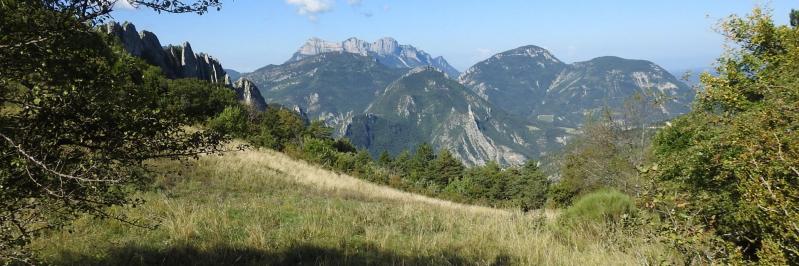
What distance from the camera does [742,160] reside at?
4.42m

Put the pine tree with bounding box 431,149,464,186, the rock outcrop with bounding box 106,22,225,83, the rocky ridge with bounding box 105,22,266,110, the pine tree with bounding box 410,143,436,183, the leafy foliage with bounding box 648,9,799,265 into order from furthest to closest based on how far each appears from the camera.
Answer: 1. the pine tree with bounding box 431,149,464,186
2. the pine tree with bounding box 410,143,436,183
3. the rock outcrop with bounding box 106,22,225,83
4. the rocky ridge with bounding box 105,22,266,110
5. the leafy foliage with bounding box 648,9,799,265

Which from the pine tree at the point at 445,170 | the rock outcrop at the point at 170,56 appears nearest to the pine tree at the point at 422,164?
the pine tree at the point at 445,170

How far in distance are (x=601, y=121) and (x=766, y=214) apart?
3437 centimetres

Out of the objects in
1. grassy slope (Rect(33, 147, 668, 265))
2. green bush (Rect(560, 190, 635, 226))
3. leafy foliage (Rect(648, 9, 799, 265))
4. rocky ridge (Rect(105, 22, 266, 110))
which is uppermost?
rocky ridge (Rect(105, 22, 266, 110))

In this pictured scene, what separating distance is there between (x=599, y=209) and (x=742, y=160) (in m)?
5.74

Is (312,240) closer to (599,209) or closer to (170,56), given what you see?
(599,209)

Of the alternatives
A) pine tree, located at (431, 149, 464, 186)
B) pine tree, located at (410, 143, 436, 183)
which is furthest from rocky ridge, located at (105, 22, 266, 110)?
pine tree, located at (431, 149, 464, 186)

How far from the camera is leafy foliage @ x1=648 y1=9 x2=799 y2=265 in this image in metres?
3.61

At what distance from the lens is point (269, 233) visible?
7.12 m

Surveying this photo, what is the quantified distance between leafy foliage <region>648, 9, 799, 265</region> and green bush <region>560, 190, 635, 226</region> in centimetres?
110

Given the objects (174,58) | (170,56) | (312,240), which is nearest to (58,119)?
(312,240)

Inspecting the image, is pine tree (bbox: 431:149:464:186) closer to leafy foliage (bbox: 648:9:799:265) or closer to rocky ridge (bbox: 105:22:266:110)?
rocky ridge (bbox: 105:22:266:110)

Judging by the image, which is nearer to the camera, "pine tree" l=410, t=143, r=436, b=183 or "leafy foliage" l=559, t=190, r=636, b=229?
"leafy foliage" l=559, t=190, r=636, b=229

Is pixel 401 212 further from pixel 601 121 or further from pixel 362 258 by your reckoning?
pixel 601 121
